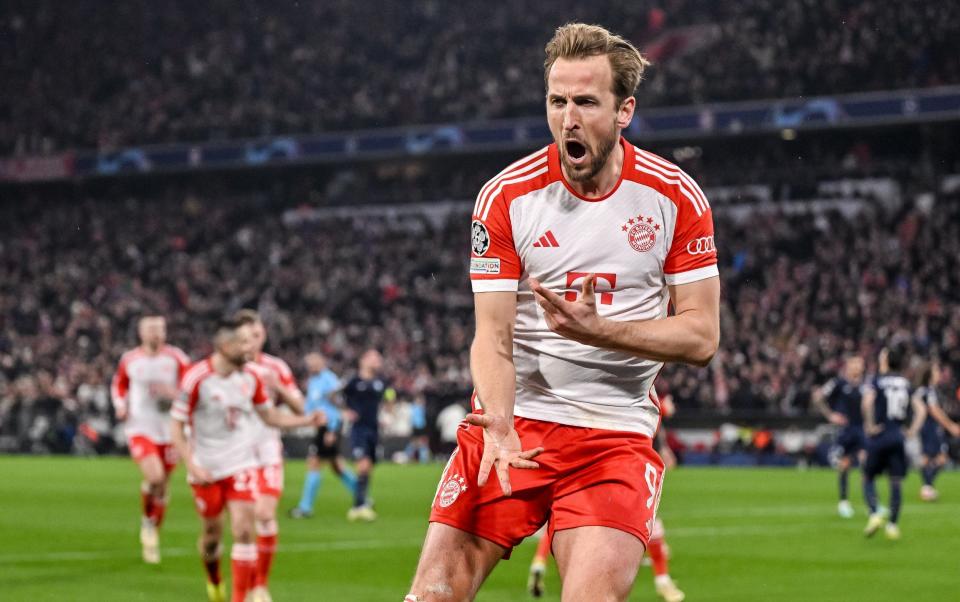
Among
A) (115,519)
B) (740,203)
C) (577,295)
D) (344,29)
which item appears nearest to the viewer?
(577,295)

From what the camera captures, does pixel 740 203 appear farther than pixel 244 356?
Yes

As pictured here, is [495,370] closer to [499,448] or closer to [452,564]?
[499,448]

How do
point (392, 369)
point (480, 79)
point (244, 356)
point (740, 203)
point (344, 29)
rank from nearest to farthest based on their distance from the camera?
1. point (244, 356)
2. point (392, 369)
3. point (740, 203)
4. point (480, 79)
5. point (344, 29)

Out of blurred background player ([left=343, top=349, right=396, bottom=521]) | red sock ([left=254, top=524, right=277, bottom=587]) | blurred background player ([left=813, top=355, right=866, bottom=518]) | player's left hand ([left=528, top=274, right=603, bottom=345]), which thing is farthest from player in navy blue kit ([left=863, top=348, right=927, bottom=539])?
player's left hand ([left=528, top=274, right=603, bottom=345])

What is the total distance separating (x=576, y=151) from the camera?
5062 mm

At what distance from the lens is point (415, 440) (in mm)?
35938

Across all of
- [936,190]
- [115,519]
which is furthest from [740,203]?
[115,519]

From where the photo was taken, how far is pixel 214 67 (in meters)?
54.4

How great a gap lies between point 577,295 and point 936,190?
120ft

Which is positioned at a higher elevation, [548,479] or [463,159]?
[463,159]

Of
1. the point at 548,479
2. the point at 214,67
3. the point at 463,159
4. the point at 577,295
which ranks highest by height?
the point at 214,67

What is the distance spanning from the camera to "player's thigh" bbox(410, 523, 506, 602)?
5133 mm

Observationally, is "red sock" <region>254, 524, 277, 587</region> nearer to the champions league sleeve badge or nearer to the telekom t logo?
the champions league sleeve badge

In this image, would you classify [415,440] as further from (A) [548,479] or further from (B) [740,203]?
(A) [548,479]
